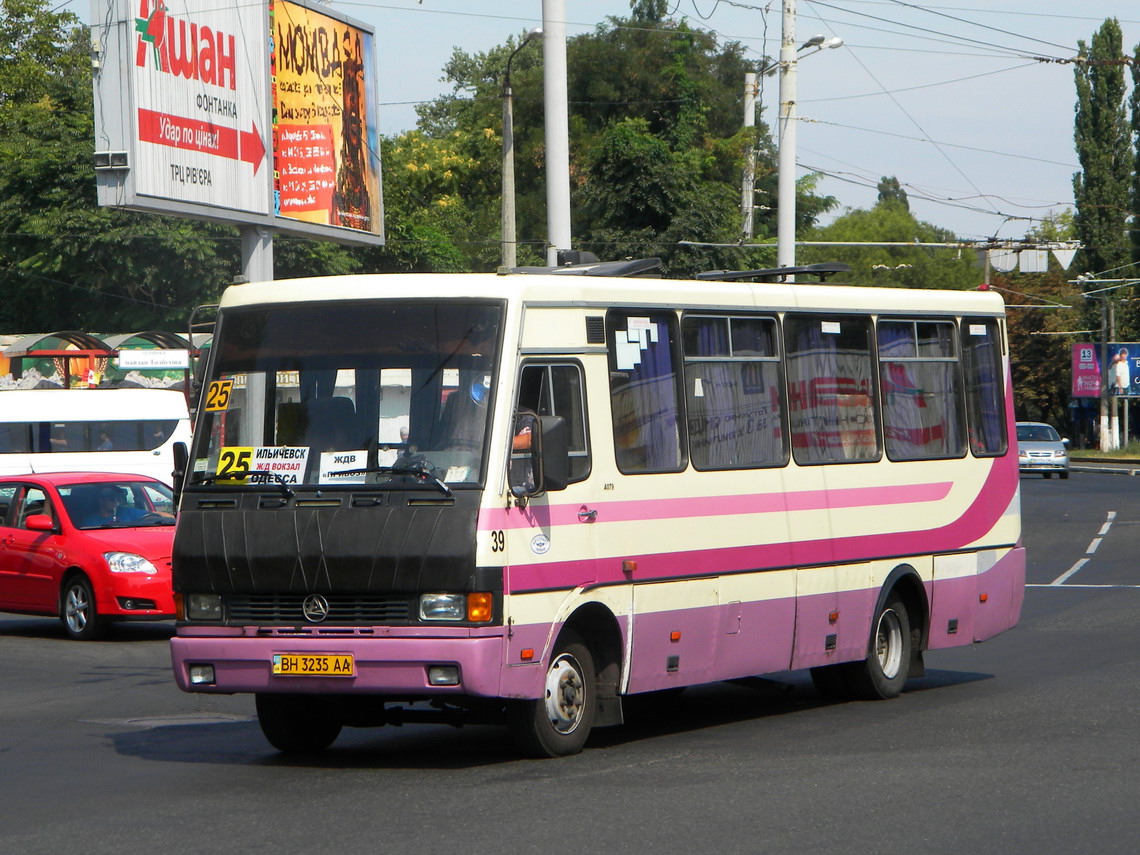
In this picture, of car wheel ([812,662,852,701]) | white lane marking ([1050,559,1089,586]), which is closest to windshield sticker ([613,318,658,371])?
car wheel ([812,662,852,701])

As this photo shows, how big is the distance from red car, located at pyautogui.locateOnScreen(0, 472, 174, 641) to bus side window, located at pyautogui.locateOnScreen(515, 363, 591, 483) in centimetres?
806

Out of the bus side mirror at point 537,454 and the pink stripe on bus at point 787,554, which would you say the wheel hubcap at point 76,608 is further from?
the bus side mirror at point 537,454

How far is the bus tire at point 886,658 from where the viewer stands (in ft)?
39.8

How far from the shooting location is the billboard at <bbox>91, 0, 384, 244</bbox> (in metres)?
19.2

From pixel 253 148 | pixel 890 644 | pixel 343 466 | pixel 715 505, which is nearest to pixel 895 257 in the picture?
pixel 253 148

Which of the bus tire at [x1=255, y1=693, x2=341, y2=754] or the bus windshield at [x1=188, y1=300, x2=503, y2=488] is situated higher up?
the bus windshield at [x1=188, y1=300, x2=503, y2=488]

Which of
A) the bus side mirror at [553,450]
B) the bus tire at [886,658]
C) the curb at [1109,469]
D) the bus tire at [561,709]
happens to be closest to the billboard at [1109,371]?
the curb at [1109,469]

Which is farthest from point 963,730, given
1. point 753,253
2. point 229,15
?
point 753,253

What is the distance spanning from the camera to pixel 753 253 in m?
48.6

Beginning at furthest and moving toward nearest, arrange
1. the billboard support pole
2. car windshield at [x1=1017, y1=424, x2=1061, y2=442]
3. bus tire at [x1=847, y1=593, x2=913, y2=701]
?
car windshield at [x1=1017, y1=424, x2=1061, y2=442] → the billboard support pole → bus tire at [x1=847, y1=593, x2=913, y2=701]

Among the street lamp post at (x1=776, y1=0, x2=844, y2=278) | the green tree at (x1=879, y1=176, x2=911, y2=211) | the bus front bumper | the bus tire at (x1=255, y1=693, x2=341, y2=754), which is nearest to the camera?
the bus front bumper

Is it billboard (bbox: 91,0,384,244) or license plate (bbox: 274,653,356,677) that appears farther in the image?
billboard (bbox: 91,0,384,244)

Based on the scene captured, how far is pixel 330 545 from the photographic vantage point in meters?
8.96

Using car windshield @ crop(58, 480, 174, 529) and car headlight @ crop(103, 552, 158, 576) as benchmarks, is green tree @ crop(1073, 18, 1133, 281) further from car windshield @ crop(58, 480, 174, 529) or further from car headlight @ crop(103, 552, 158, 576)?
car headlight @ crop(103, 552, 158, 576)
